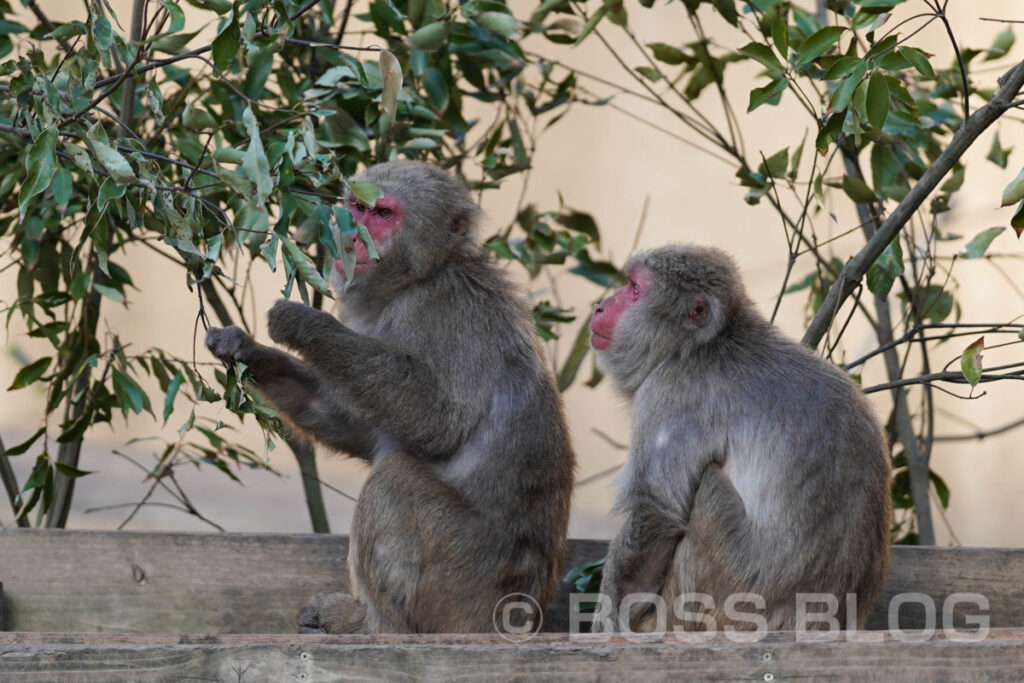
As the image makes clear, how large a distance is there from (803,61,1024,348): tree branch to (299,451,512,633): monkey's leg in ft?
3.31

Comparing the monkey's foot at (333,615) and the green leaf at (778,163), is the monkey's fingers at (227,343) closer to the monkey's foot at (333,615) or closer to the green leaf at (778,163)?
the monkey's foot at (333,615)

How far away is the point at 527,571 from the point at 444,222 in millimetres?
924

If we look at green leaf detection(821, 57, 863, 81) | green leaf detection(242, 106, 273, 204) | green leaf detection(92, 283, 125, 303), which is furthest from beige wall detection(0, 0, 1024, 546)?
green leaf detection(242, 106, 273, 204)

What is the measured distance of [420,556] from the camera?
288 centimetres

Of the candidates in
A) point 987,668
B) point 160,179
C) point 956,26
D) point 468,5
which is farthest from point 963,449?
point 160,179

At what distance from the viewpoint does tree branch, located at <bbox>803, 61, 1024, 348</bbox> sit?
2637mm

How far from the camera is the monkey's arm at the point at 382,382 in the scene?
304 cm

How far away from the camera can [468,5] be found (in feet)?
11.5

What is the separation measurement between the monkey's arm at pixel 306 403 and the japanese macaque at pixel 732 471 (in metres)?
0.83

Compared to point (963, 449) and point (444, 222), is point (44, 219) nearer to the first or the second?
point (444, 222)

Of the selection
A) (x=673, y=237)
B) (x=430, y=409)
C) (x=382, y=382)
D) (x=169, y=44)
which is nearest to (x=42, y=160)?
(x=169, y=44)

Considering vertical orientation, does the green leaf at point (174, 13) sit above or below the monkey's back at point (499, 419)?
above

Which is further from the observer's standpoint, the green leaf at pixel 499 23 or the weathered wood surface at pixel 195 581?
the green leaf at pixel 499 23

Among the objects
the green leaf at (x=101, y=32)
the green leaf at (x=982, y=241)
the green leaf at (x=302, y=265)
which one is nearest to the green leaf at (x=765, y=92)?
the green leaf at (x=982, y=241)
